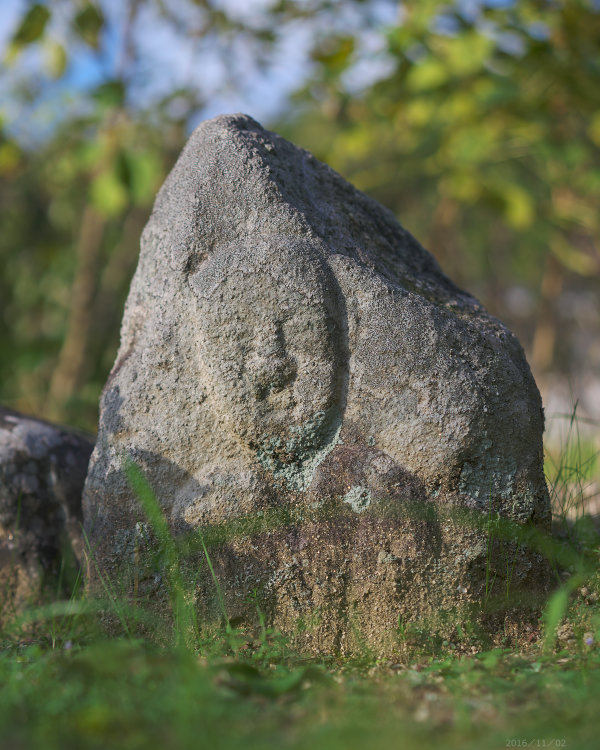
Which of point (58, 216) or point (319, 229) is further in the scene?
point (58, 216)

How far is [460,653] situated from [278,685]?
679 millimetres

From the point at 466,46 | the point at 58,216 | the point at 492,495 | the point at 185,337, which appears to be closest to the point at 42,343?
the point at 58,216

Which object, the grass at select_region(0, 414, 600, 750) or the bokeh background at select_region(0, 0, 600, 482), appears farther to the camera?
the bokeh background at select_region(0, 0, 600, 482)

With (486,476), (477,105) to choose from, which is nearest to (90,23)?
(477,105)

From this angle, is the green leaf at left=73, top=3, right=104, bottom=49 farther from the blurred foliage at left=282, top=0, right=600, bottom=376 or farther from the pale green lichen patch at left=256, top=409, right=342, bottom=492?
the pale green lichen patch at left=256, top=409, right=342, bottom=492

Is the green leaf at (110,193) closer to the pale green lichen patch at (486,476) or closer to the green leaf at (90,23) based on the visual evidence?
the green leaf at (90,23)

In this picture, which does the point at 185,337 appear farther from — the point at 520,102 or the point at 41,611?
the point at 520,102

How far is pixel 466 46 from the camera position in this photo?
13.7ft

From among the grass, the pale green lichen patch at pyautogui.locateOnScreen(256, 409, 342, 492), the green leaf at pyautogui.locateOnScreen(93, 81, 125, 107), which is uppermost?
the green leaf at pyautogui.locateOnScreen(93, 81, 125, 107)

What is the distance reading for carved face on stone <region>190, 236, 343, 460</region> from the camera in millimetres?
2090

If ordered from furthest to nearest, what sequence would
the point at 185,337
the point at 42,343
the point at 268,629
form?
the point at 42,343
the point at 185,337
the point at 268,629

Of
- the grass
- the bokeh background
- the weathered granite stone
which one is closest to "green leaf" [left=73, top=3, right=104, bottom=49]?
the bokeh background

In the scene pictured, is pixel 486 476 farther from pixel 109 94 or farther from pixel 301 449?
pixel 109 94

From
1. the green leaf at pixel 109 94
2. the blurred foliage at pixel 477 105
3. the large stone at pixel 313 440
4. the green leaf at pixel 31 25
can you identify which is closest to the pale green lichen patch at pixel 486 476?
the large stone at pixel 313 440
